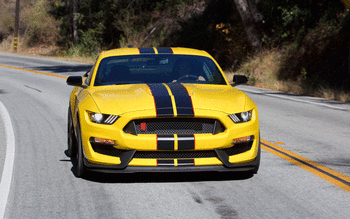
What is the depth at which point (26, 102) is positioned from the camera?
15.2 m

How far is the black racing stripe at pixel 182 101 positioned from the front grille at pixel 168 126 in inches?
3.7

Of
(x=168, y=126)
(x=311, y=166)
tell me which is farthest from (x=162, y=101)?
(x=311, y=166)

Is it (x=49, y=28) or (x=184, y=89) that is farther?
(x=49, y=28)

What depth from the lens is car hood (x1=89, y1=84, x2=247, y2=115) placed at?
615 centimetres

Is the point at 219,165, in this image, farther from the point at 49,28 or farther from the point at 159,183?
the point at 49,28

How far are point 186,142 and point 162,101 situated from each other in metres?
0.57

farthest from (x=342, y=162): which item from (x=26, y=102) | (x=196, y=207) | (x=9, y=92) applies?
(x=9, y=92)

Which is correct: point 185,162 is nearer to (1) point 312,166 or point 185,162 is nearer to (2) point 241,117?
(2) point 241,117

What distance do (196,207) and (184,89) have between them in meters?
1.78

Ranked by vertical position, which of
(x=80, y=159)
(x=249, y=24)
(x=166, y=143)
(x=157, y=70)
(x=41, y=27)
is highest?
(x=249, y=24)

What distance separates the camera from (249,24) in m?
26.3

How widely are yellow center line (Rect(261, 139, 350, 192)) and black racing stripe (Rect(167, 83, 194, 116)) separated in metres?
1.85

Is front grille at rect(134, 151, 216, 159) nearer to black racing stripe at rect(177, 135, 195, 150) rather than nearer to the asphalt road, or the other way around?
black racing stripe at rect(177, 135, 195, 150)

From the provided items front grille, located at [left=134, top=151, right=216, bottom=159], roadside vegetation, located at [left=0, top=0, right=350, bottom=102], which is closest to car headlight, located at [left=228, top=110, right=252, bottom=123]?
front grille, located at [left=134, top=151, right=216, bottom=159]
